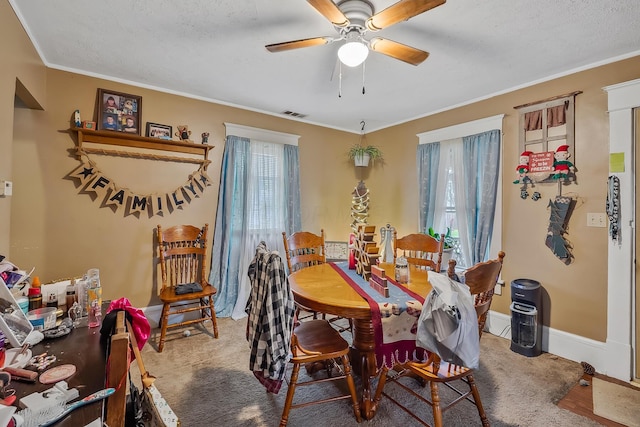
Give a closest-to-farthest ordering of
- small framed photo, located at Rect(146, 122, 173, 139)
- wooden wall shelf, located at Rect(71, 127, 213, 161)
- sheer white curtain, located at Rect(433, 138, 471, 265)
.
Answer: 1. wooden wall shelf, located at Rect(71, 127, 213, 161)
2. small framed photo, located at Rect(146, 122, 173, 139)
3. sheer white curtain, located at Rect(433, 138, 471, 265)

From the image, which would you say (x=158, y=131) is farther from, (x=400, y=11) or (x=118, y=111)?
(x=400, y=11)

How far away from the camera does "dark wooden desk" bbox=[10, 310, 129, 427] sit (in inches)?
33.7

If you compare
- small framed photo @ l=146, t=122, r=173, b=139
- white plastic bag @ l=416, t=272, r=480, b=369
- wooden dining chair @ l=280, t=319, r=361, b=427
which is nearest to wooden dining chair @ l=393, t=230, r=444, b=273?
wooden dining chair @ l=280, t=319, r=361, b=427

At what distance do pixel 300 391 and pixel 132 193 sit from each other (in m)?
2.49

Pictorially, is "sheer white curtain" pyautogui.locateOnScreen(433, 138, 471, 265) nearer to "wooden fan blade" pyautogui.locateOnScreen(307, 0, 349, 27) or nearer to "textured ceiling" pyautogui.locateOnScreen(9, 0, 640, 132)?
"textured ceiling" pyautogui.locateOnScreen(9, 0, 640, 132)

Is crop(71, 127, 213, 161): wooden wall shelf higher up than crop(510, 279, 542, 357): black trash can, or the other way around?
crop(71, 127, 213, 161): wooden wall shelf

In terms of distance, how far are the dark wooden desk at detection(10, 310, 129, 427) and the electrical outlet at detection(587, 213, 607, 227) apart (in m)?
3.44

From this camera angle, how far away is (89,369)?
1.07 metres

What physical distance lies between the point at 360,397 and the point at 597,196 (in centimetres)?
263

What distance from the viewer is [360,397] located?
77.7 inches

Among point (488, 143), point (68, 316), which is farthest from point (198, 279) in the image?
point (488, 143)

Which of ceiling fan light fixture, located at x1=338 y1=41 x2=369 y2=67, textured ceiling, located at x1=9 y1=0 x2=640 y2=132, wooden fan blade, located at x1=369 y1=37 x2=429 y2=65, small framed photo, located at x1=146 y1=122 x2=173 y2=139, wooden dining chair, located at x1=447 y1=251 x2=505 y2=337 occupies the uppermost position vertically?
textured ceiling, located at x1=9 y1=0 x2=640 y2=132

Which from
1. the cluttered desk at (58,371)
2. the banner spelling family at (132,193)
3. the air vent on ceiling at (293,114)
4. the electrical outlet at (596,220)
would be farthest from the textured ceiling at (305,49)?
the cluttered desk at (58,371)

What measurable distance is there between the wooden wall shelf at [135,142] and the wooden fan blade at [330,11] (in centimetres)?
218
